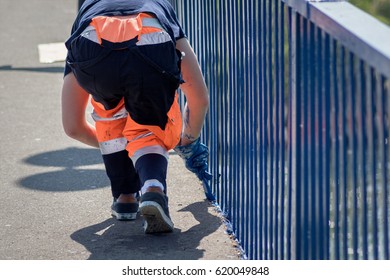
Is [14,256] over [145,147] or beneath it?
beneath

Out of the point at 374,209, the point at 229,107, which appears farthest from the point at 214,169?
the point at 374,209

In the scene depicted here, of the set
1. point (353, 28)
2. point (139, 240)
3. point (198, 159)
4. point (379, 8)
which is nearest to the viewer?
point (353, 28)

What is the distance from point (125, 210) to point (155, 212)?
0.53 m

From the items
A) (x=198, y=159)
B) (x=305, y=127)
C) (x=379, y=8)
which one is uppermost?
(x=305, y=127)

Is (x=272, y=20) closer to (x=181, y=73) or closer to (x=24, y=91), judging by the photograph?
(x=181, y=73)

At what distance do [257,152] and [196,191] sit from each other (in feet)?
4.62

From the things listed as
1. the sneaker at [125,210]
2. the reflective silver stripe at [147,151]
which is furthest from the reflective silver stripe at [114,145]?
the sneaker at [125,210]

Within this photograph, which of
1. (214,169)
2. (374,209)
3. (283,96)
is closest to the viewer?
(374,209)

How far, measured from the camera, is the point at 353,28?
9.24 ft

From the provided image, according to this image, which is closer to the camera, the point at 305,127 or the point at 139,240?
the point at 305,127

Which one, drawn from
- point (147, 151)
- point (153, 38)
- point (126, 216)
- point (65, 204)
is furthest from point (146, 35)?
point (65, 204)

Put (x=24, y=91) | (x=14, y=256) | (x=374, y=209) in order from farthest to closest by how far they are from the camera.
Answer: (x=24, y=91)
(x=14, y=256)
(x=374, y=209)

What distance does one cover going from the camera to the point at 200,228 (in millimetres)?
4777

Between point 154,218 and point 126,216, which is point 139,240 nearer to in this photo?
point 154,218
